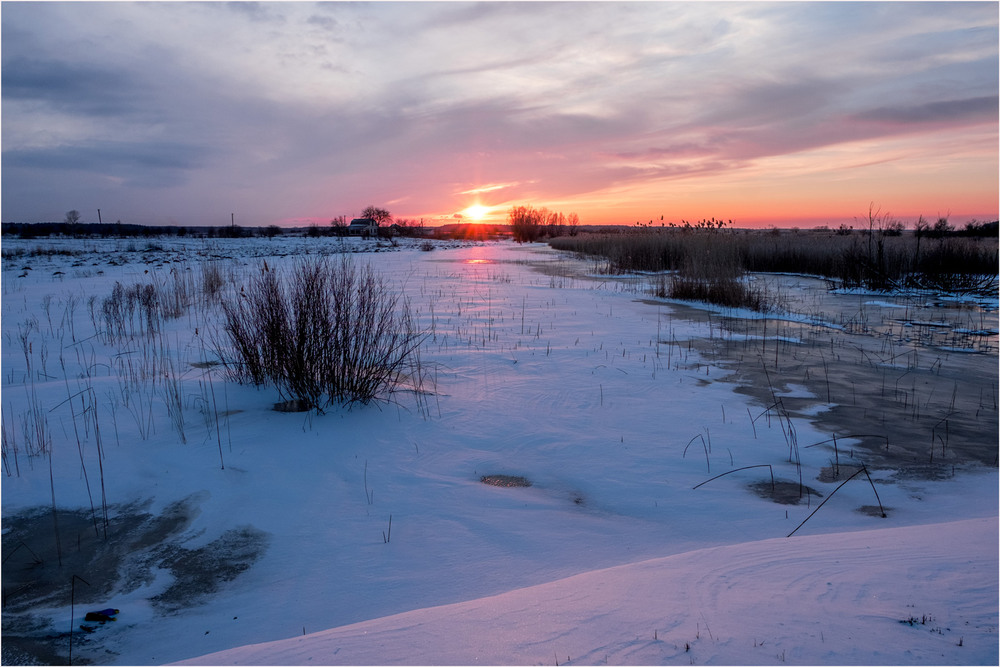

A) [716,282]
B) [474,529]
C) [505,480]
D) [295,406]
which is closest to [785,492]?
[505,480]

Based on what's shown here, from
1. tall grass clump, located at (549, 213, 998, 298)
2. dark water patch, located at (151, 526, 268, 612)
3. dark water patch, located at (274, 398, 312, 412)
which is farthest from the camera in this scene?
tall grass clump, located at (549, 213, 998, 298)

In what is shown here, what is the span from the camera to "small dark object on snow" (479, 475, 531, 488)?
3994 mm

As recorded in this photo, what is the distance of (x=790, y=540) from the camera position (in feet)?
9.82

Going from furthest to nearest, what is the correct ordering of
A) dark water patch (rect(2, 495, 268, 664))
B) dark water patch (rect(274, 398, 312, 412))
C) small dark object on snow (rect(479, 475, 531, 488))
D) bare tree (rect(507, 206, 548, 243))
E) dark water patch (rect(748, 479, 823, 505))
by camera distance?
bare tree (rect(507, 206, 548, 243)) < dark water patch (rect(274, 398, 312, 412)) < small dark object on snow (rect(479, 475, 531, 488)) < dark water patch (rect(748, 479, 823, 505)) < dark water patch (rect(2, 495, 268, 664))

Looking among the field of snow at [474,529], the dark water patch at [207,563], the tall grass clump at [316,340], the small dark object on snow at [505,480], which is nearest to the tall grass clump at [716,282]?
the field of snow at [474,529]

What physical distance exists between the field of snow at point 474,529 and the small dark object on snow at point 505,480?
0.09 metres

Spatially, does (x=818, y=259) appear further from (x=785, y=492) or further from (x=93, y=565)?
(x=93, y=565)

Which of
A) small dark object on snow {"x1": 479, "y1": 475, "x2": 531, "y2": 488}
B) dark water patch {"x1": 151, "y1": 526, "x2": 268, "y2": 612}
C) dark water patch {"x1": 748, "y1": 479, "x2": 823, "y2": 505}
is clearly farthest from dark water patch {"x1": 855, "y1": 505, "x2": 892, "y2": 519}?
dark water patch {"x1": 151, "y1": 526, "x2": 268, "y2": 612}

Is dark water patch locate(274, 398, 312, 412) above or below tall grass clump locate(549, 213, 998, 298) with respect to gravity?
below

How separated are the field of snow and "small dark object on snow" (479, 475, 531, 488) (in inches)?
3.4

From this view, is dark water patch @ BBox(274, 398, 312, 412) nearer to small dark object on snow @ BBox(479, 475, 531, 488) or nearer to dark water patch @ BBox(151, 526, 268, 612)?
dark water patch @ BBox(151, 526, 268, 612)

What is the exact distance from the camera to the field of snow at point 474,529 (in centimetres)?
216

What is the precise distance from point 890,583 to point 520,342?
6.34m

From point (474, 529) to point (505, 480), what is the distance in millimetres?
733
